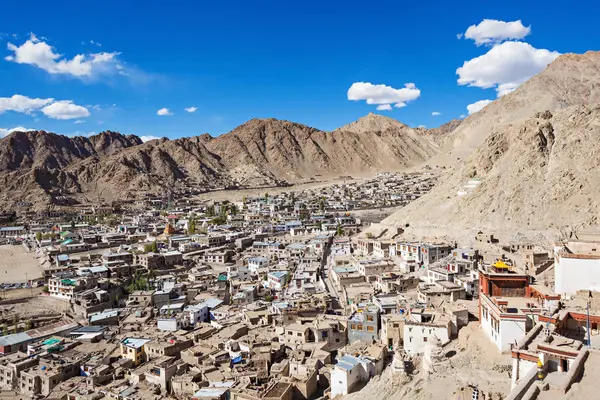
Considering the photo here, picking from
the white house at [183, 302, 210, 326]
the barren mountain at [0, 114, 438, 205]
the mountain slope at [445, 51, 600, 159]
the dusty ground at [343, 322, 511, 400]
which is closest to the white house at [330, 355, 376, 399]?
the dusty ground at [343, 322, 511, 400]

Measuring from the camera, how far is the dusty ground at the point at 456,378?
12.7 meters

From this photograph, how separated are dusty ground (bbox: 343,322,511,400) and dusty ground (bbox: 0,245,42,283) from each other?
33.8m

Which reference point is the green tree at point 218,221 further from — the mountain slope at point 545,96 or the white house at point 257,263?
the mountain slope at point 545,96

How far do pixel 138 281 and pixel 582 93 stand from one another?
114761 mm

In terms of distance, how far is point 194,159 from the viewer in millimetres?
131625

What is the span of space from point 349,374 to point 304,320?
637cm

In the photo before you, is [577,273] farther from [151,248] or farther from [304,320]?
[151,248]

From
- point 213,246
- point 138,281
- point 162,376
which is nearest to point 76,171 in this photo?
point 213,246

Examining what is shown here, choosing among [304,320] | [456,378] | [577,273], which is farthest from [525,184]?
[456,378]

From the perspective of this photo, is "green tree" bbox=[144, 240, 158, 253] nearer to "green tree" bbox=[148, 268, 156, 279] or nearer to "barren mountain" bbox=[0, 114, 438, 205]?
"green tree" bbox=[148, 268, 156, 279]

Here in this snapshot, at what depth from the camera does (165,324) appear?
24531 millimetres

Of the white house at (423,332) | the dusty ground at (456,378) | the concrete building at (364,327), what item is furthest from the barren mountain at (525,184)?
the dusty ground at (456,378)

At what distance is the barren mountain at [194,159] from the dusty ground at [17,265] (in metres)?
→ 41.0

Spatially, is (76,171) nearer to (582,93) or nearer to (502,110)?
(502,110)
